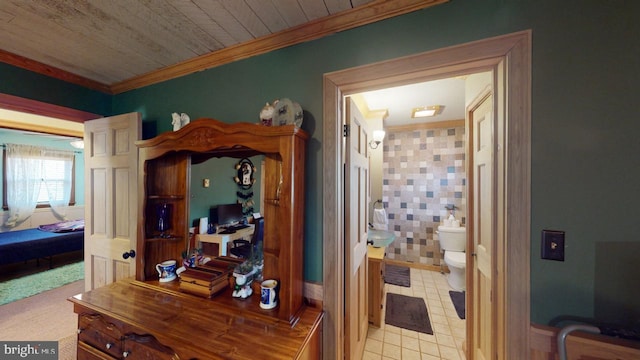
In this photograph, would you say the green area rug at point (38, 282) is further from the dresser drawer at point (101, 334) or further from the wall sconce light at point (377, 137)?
the wall sconce light at point (377, 137)

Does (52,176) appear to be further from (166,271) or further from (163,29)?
(163,29)

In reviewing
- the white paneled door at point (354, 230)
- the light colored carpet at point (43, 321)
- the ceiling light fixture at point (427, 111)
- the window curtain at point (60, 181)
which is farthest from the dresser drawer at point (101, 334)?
the window curtain at point (60, 181)

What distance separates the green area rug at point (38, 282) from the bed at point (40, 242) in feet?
1.01

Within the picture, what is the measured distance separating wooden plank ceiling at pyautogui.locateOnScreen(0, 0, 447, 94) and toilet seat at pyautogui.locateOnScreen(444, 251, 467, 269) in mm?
2938

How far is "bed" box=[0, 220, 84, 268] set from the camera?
3.22m

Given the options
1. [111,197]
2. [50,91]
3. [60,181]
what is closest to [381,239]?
[111,197]

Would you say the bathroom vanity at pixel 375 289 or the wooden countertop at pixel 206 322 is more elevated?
the wooden countertop at pixel 206 322

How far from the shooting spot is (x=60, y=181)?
5055 mm

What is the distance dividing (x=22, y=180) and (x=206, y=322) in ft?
21.9

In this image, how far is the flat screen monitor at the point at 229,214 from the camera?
5.15 ft

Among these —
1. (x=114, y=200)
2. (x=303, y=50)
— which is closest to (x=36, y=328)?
(x=114, y=200)

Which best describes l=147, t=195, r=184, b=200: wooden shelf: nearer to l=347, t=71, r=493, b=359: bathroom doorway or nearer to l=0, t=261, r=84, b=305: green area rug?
l=347, t=71, r=493, b=359: bathroom doorway

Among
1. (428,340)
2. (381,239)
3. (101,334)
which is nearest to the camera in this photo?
(101,334)

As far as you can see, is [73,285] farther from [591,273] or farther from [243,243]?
[591,273]
